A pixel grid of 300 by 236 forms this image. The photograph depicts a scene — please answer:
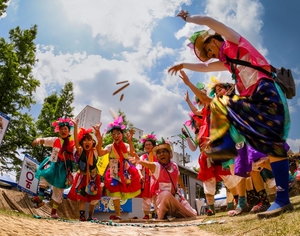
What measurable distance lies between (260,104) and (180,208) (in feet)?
8.06

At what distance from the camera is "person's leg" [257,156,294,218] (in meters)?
2.00

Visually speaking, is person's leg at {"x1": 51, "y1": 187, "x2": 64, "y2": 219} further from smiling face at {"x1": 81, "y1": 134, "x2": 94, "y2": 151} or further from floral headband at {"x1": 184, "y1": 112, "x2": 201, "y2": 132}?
floral headband at {"x1": 184, "y1": 112, "x2": 201, "y2": 132}

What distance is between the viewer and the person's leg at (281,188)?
6.56ft

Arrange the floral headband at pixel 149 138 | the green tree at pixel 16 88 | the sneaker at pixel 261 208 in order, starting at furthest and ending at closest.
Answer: the green tree at pixel 16 88, the floral headband at pixel 149 138, the sneaker at pixel 261 208

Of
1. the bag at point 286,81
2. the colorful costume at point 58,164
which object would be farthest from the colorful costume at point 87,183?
the bag at point 286,81

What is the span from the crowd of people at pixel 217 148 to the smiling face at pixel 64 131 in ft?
0.06

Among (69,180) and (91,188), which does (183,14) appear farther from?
(69,180)

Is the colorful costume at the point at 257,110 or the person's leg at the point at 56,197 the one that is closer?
the colorful costume at the point at 257,110

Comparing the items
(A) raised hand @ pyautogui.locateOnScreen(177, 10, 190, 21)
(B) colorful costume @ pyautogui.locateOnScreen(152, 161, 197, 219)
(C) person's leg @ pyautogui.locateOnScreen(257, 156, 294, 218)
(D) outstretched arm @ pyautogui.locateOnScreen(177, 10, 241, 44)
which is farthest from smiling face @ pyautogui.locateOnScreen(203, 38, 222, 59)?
(B) colorful costume @ pyautogui.locateOnScreen(152, 161, 197, 219)

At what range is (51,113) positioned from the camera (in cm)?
1648

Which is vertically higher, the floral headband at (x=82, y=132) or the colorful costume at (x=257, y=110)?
the floral headband at (x=82, y=132)

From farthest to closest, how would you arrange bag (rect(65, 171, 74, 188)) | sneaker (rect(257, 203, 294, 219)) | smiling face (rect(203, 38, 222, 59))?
1. bag (rect(65, 171, 74, 188))
2. smiling face (rect(203, 38, 222, 59))
3. sneaker (rect(257, 203, 294, 219))

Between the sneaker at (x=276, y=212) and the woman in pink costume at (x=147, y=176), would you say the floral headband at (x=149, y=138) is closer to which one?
the woman in pink costume at (x=147, y=176)

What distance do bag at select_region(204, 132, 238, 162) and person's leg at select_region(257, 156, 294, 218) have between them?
0.32 metres
